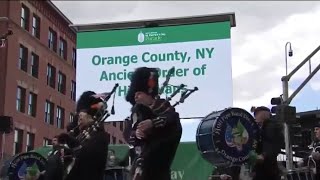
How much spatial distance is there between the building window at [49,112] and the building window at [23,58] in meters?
3.77

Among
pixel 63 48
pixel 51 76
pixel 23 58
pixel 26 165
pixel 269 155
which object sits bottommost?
pixel 26 165

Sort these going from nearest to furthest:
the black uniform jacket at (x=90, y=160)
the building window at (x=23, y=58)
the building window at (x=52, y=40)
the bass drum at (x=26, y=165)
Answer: the black uniform jacket at (x=90, y=160)
the bass drum at (x=26, y=165)
the building window at (x=23, y=58)
the building window at (x=52, y=40)

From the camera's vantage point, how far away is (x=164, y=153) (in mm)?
5375

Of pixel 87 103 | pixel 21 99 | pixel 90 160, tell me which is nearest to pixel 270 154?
pixel 87 103

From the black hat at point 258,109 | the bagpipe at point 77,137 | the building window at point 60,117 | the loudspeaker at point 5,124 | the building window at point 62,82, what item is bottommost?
the bagpipe at point 77,137

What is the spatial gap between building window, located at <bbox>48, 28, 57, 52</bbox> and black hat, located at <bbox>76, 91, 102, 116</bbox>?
3714 cm

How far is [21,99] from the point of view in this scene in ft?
125

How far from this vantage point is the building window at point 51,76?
1690 inches

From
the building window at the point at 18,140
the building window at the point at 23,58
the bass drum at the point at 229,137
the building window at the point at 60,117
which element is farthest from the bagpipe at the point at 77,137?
the building window at the point at 60,117

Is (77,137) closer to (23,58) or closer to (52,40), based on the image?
(23,58)

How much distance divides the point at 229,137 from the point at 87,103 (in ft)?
8.25

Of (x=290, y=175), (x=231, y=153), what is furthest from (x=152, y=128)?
(x=290, y=175)

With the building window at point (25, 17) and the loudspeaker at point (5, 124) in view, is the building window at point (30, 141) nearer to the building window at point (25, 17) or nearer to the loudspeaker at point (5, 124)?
the building window at point (25, 17)

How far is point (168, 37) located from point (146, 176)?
35.7 ft
